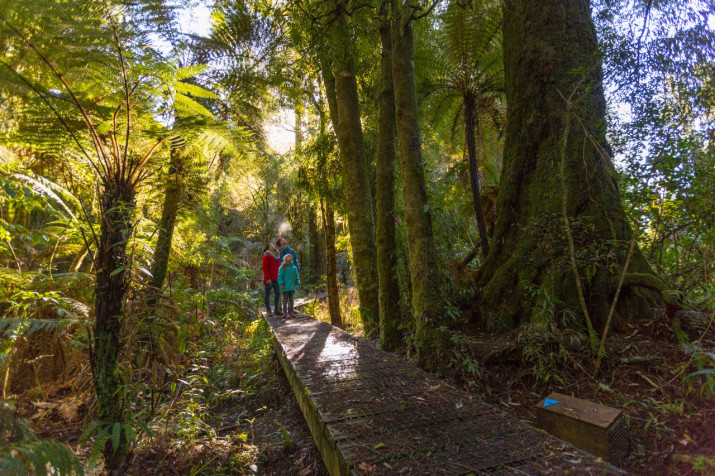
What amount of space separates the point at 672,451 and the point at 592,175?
2.85m

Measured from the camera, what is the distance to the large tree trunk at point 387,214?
520 cm

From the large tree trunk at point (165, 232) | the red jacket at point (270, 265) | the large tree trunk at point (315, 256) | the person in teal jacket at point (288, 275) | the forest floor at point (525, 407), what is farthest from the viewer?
the large tree trunk at point (315, 256)

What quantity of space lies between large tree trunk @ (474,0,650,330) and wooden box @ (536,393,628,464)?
1.36 m

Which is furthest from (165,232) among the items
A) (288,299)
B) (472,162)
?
(472,162)

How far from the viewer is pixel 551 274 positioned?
3.97m

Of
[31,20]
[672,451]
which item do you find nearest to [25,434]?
[31,20]

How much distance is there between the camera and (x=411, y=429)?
7.49 feet

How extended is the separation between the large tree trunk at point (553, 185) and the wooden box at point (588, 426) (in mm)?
1357

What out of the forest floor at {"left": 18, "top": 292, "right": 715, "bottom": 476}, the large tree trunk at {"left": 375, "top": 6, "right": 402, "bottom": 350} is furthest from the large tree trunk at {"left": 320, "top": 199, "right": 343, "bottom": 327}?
the forest floor at {"left": 18, "top": 292, "right": 715, "bottom": 476}

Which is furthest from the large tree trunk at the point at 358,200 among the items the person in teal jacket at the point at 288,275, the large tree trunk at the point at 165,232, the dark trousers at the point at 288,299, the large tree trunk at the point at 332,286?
the large tree trunk at the point at 165,232

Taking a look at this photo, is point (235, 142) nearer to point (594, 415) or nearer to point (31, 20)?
point (31, 20)

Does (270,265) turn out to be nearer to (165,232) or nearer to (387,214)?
(165,232)

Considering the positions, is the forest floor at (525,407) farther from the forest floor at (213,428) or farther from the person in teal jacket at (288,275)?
the person in teal jacket at (288,275)

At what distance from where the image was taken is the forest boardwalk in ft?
6.12
